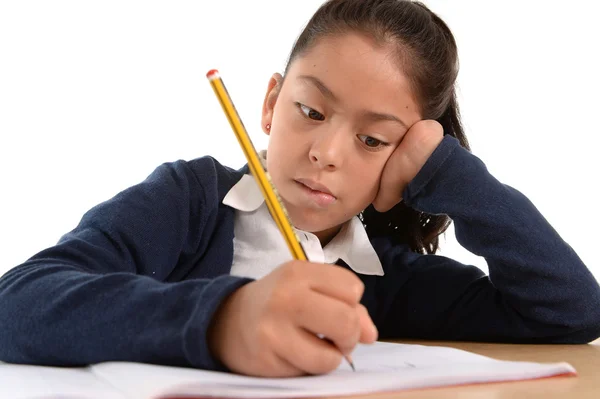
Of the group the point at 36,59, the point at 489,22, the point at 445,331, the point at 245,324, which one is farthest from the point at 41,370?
the point at 489,22

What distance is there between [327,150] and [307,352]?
0.44 metres

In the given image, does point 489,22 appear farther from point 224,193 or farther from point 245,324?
point 245,324

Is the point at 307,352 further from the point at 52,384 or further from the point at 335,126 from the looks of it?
the point at 335,126

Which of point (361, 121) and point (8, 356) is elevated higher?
point (361, 121)

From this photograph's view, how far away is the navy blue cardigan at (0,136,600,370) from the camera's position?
2.20ft

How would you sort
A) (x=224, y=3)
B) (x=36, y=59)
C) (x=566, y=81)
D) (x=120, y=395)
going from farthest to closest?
(x=566, y=81), (x=224, y=3), (x=36, y=59), (x=120, y=395)

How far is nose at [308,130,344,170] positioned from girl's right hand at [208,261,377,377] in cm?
41

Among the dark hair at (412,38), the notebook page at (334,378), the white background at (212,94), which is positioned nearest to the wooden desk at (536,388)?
the notebook page at (334,378)

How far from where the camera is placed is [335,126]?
990mm

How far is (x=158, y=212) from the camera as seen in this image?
0.94 meters

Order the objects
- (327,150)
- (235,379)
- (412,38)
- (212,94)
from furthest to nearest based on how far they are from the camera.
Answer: (212,94)
(412,38)
(327,150)
(235,379)

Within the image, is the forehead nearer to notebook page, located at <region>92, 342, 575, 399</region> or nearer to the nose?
the nose

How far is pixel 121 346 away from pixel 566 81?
213 cm

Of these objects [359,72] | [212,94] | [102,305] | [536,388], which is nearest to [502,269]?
[359,72]
